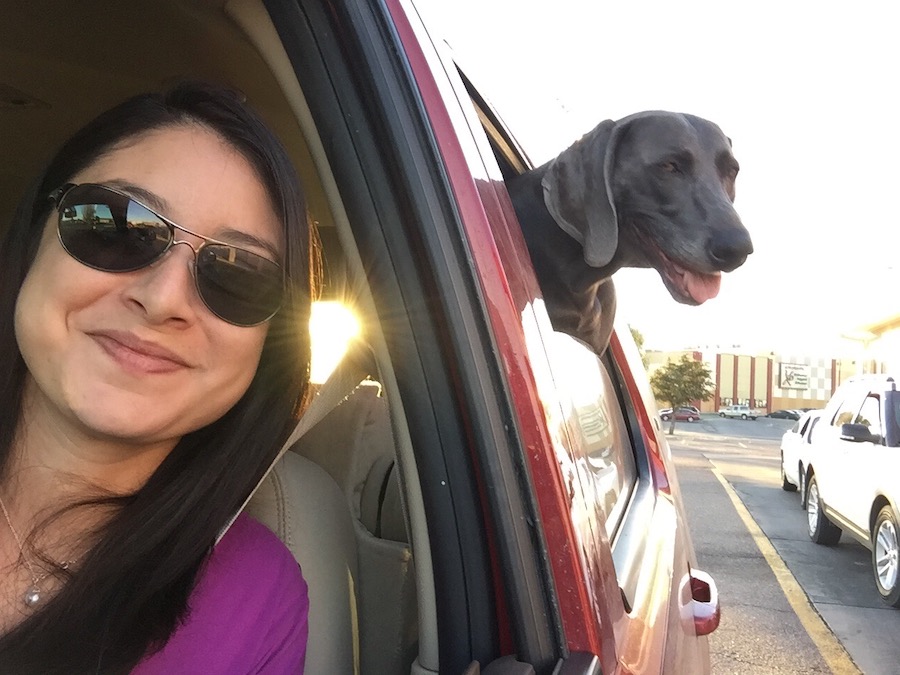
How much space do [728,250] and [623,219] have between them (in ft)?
1.23

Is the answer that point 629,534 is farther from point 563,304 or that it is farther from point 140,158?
point 140,158

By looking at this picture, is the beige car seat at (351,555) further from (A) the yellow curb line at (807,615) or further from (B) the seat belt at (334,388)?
(A) the yellow curb line at (807,615)

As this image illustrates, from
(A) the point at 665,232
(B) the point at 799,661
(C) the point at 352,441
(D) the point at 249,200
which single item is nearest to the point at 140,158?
(D) the point at 249,200

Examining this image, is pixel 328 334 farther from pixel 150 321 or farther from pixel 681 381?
pixel 681 381

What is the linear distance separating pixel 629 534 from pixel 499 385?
1.00m

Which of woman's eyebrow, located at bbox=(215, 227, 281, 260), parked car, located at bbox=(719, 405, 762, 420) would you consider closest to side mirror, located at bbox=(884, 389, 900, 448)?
woman's eyebrow, located at bbox=(215, 227, 281, 260)

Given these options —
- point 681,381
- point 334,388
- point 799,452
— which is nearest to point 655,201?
point 334,388

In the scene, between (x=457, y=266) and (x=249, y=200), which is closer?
(x=457, y=266)

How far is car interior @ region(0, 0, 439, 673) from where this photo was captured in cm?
115

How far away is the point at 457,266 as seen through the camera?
1.05 meters

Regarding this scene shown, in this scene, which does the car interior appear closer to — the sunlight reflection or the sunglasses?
the sunlight reflection

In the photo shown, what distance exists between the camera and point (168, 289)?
115cm

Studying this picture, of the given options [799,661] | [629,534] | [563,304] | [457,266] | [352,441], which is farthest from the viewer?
[799,661]

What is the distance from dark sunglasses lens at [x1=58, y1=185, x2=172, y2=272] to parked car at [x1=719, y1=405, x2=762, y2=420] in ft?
171
